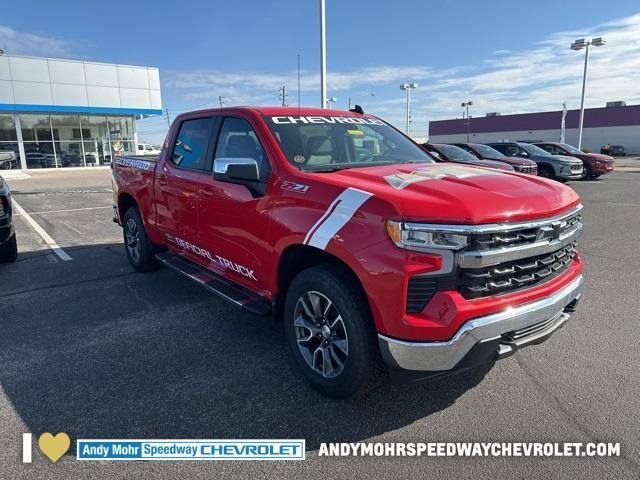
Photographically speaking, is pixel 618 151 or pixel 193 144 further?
pixel 618 151

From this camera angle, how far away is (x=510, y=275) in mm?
2707

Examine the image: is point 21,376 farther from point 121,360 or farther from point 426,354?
point 426,354

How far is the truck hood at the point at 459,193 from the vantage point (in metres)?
2.52

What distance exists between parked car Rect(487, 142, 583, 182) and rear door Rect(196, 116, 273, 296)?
16.5 m

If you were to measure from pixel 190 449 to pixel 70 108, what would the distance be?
35.5 meters

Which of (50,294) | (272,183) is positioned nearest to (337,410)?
(272,183)

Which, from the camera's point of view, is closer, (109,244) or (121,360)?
(121,360)

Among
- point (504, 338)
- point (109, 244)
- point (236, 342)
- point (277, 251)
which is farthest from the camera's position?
point (109, 244)

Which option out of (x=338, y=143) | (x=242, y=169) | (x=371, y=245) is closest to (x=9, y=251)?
(x=242, y=169)

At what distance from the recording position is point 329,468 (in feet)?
8.16

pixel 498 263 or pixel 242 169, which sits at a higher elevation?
pixel 242 169

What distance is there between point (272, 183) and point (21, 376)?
7.83 feet

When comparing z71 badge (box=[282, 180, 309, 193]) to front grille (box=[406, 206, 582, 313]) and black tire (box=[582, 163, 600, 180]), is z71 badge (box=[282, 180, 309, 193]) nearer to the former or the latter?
front grille (box=[406, 206, 582, 313])

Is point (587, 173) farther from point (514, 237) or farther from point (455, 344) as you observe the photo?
point (455, 344)
